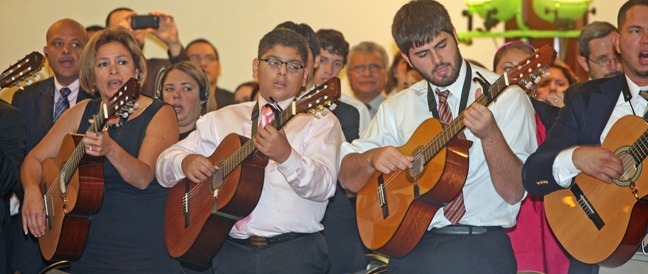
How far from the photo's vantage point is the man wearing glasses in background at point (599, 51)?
6.08 metres

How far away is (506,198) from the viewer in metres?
4.10

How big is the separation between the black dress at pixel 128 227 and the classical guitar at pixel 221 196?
0.12 metres

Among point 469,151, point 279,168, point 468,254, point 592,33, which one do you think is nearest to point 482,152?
point 469,151

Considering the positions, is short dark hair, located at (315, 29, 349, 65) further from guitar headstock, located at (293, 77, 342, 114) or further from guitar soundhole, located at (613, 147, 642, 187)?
guitar soundhole, located at (613, 147, 642, 187)

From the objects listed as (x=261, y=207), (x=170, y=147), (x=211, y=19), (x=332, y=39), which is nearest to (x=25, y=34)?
(x=211, y=19)

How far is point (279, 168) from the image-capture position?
4.39 m

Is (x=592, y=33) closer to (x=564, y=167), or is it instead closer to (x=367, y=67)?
(x=367, y=67)

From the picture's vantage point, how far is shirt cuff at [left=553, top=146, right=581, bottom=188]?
4013 mm

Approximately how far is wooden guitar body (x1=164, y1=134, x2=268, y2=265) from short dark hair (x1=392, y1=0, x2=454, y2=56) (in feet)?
2.90

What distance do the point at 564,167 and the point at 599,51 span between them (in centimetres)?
234

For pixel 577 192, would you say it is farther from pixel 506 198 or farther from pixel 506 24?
pixel 506 24

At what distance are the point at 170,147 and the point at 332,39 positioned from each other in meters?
1.82

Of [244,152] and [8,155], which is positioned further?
[8,155]

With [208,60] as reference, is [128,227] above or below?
below
